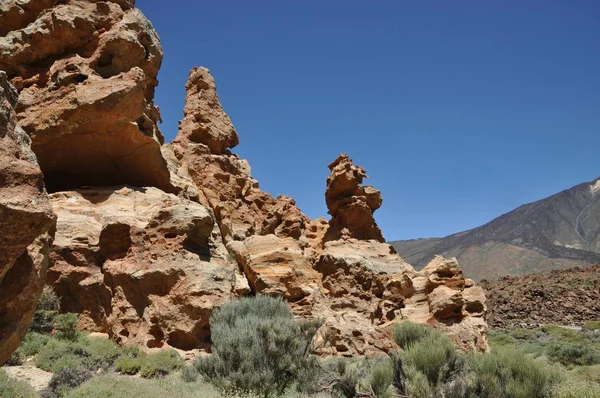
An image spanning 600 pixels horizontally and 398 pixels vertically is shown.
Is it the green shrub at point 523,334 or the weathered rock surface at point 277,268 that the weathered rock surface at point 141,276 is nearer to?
the weathered rock surface at point 277,268

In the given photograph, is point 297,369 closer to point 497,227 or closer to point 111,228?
point 111,228

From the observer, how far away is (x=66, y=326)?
35.4 feet

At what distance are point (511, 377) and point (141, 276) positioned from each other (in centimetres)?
896

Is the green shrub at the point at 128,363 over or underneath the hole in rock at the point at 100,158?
underneath

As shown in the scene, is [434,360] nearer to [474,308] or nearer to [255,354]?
[255,354]

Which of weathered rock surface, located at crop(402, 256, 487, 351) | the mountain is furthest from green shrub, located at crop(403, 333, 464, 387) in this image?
the mountain

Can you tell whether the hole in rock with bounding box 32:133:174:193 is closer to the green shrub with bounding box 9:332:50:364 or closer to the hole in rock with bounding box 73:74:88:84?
the hole in rock with bounding box 73:74:88:84

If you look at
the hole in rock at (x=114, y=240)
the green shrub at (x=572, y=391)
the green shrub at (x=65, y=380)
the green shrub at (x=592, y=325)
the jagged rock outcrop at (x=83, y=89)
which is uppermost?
the jagged rock outcrop at (x=83, y=89)

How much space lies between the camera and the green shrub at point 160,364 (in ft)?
31.3

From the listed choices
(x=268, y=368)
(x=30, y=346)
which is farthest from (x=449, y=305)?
(x=30, y=346)

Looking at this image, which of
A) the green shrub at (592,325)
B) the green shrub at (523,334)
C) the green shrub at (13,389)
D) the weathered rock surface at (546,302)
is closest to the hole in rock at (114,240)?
the green shrub at (13,389)

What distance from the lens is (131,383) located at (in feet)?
24.7

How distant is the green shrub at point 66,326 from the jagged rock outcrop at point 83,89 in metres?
5.58

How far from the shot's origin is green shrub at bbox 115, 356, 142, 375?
378 inches
